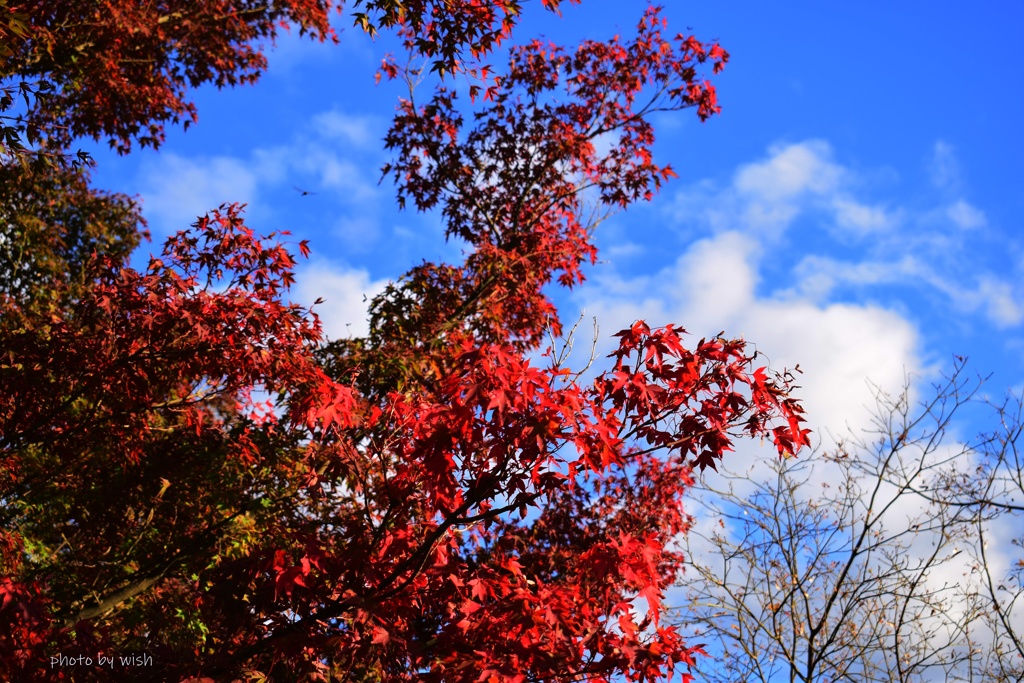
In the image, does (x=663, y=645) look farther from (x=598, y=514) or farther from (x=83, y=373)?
(x=598, y=514)

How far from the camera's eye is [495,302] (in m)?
10.5

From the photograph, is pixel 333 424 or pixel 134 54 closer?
pixel 333 424

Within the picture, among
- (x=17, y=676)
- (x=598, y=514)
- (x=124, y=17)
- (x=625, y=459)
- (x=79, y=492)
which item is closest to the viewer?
(x=625, y=459)

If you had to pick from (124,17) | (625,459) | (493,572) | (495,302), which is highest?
(124,17)

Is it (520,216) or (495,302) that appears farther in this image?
(520,216)

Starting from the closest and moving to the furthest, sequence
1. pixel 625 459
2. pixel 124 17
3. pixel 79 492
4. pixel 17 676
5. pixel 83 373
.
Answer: pixel 625 459, pixel 17 676, pixel 83 373, pixel 79 492, pixel 124 17

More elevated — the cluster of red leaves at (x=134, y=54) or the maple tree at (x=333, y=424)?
the cluster of red leaves at (x=134, y=54)

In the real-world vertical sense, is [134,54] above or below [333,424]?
above

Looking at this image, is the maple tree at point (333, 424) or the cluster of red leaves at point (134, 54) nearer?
the maple tree at point (333, 424)

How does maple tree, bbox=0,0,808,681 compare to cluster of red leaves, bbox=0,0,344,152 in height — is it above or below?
below

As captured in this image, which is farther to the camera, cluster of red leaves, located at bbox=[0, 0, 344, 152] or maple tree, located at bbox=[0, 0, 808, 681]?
cluster of red leaves, located at bbox=[0, 0, 344, 152]

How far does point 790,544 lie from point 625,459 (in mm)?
5673

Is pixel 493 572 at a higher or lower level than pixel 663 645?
higher

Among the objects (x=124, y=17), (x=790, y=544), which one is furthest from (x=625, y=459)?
(x=124, y=17)
